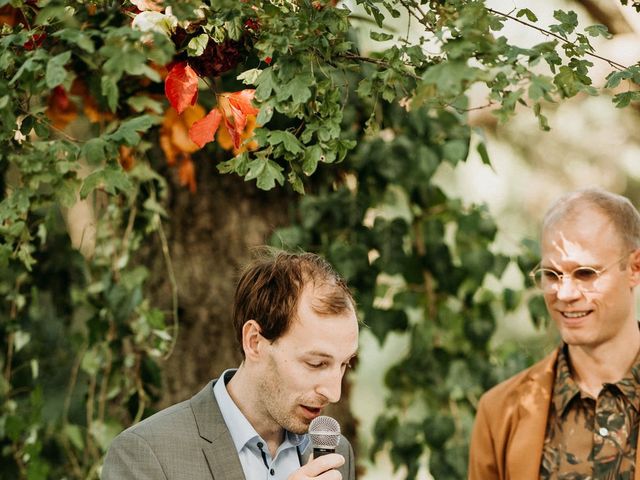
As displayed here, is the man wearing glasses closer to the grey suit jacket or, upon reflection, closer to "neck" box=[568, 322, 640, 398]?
"neck" box=[568, 322, 640, 398]

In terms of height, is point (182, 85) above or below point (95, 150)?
above

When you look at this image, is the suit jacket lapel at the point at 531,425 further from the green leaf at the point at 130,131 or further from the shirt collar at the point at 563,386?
the green leaf at the point at 130,131

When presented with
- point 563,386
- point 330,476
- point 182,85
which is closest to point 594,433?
point 563,386

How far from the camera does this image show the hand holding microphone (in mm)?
2209

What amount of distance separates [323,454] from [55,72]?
3.30 feet

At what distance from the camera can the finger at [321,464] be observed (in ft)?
7.26

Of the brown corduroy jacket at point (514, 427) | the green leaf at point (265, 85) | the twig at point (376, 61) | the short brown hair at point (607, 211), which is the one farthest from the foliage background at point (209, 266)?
the green leaf at point (265, 85)

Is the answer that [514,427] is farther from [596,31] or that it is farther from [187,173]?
[187,173]

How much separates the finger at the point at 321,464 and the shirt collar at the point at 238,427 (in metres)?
0.27

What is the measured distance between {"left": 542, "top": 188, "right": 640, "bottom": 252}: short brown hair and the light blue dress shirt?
3.56 ft

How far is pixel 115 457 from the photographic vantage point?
2361 mm

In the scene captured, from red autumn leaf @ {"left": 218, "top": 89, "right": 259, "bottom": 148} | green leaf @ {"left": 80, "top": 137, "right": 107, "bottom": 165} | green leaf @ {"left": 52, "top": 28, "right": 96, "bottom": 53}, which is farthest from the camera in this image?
red autumn leaf @ {"left": 218, "top": 89, "right": 259, "bottom": 148}

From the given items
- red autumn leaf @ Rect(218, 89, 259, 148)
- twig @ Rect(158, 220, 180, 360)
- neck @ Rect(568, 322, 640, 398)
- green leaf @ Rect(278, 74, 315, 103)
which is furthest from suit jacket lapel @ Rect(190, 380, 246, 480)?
twig @ Rect(158, 220, 180, 360)

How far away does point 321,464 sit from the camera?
222cm
